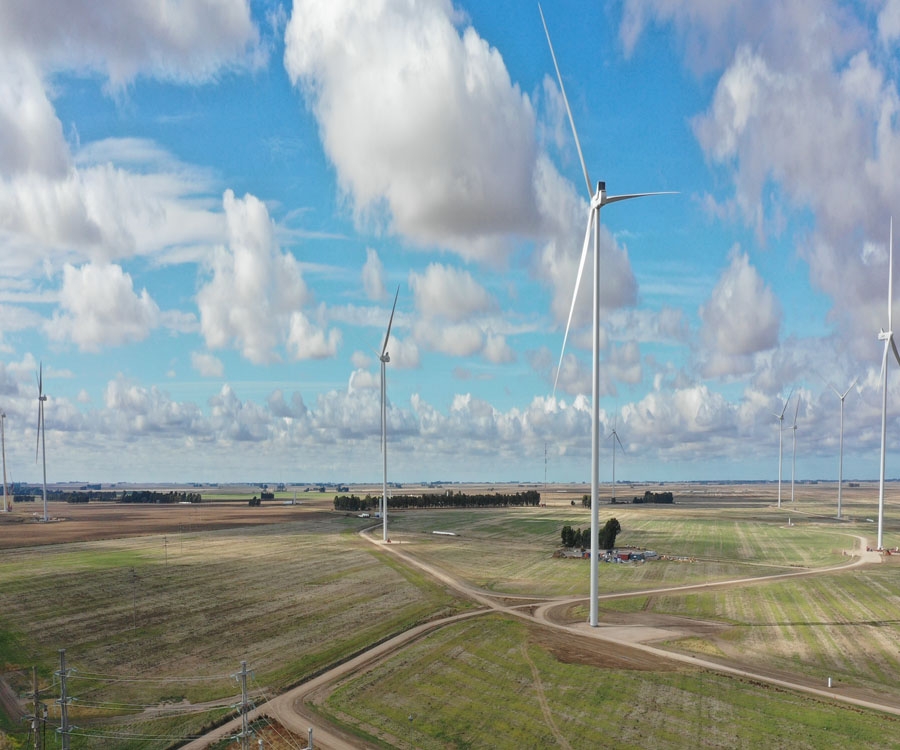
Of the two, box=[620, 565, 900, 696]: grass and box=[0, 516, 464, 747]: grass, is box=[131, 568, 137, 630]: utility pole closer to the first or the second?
box=[0, 516, 464, 747]: grass

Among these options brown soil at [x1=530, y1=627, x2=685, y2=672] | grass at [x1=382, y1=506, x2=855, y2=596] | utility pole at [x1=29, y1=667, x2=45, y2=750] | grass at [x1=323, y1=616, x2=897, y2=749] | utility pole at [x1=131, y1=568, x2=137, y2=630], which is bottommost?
grass at [x1=382, y1=506, x2=855, y2=596]

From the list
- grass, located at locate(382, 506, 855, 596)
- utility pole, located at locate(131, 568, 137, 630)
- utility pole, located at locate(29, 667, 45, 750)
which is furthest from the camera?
grass, located at locate(382, 506, 855, 596)

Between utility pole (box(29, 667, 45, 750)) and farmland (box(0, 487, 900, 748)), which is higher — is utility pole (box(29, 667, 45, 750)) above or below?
above

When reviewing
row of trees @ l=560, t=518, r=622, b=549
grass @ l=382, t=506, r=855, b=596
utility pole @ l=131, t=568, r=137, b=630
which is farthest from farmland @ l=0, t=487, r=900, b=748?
row of trees @ l=560, t=518, r=622, b=549

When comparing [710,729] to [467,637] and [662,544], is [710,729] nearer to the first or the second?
[467,637]

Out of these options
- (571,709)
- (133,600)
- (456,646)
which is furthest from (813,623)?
(133,600)

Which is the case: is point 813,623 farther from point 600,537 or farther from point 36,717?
point 36,717
